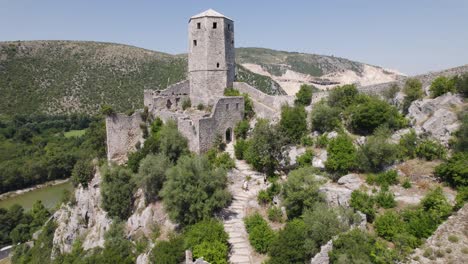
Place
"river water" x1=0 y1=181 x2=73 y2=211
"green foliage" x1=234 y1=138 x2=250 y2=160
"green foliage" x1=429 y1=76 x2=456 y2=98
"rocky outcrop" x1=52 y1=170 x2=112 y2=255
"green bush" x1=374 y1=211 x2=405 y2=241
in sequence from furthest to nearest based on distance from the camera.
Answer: "river water" x1=0 y1=181 x2=73 y2=211 → "rocky outcrop" x1=52 y1=170 x2=112 y2=255 → "green foliage" x1=234 y1=138 x2=250 y2=160 → "green foliage" x1=429 y1=76 x2=456 y2=98 → "green bush" x1=374 y1=211 x2=405 y2=241

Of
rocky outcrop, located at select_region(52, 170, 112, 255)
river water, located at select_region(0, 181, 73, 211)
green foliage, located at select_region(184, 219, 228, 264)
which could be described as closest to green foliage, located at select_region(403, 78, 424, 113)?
green foliage, located at select_region(184, 219, 228, 264)

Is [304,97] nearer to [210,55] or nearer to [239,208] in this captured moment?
[210,55]

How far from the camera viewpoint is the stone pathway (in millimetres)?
14570

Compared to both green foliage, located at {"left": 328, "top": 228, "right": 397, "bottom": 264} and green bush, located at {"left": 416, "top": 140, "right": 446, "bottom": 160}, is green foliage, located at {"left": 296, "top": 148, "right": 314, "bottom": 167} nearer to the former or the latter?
green bush, located at {"left": 416, "top": 140, "right": 446, "bottom": 160}

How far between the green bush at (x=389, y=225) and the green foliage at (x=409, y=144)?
4.67 meters

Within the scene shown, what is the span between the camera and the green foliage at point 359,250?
1116 centimetres

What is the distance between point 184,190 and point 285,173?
235 inches

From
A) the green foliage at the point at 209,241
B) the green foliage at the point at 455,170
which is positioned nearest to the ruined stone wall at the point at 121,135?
the green foliage at the point at 209,241

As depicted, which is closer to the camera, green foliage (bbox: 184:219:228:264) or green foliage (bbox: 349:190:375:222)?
green foliage (bbox: 184:219:228:264)

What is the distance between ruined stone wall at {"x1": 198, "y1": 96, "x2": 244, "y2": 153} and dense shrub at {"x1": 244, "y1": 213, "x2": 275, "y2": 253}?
22.1 ft

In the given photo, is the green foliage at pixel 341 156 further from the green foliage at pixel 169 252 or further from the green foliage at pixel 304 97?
the green foliage at pixel 169 252

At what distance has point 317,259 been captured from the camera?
1220 centimetres

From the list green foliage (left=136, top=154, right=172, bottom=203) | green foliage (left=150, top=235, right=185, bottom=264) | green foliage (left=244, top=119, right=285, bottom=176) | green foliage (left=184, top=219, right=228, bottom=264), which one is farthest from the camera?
green foliage (left=136, top=154, right=172, bottom=203)

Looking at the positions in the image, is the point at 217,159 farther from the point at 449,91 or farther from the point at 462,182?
the point at 449,91
